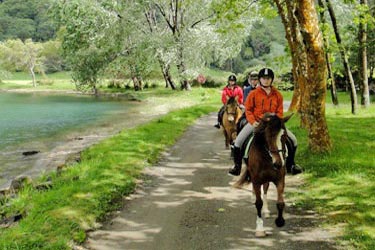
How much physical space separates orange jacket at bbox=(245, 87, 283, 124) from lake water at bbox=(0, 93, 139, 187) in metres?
10.4

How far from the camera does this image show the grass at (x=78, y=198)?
26.2 feet

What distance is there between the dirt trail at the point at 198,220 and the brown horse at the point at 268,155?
19.1 inches

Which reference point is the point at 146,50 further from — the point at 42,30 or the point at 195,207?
the point at 42,30

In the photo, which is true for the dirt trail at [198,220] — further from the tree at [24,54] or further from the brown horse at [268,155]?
the tree at [24,54]

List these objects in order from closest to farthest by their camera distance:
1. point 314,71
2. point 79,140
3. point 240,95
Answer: point 314,71 < point 240,95 < point 79,140

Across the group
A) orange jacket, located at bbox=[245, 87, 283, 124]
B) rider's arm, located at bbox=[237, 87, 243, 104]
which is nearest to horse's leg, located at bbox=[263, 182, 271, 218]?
orange jacket, located at bbox=[245, 87, 283, 124]

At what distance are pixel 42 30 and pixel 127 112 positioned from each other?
383 feet

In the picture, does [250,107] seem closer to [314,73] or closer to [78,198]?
[314,73]

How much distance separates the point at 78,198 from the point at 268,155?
5.12 meters

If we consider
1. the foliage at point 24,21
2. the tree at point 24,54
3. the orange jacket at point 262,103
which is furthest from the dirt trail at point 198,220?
the foliage at point 24,21

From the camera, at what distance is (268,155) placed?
7672 millimetres

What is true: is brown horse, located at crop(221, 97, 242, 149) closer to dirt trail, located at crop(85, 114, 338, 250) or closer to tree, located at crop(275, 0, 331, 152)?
dirt trail, located at crop(85, 114, 338, 250)

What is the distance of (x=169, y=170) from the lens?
44.8 feet

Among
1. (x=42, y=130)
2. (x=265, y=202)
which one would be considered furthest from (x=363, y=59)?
(x=42, y=130)
